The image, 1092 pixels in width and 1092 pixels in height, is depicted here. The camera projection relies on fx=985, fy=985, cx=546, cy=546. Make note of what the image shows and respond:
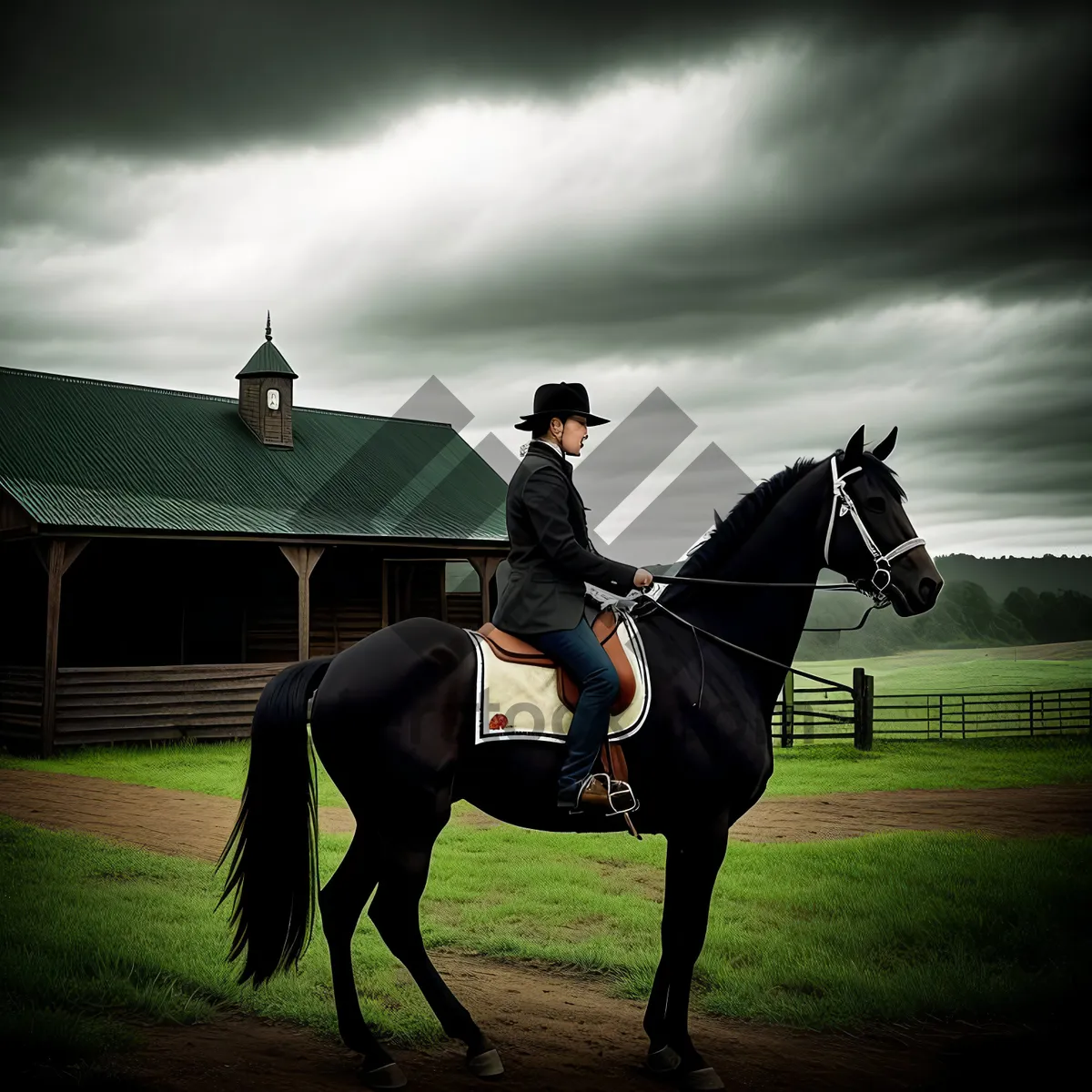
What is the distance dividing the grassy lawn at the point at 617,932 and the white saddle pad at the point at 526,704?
1.66 m

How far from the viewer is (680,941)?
4621 millimetres

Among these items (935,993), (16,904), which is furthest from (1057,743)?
(16,904)

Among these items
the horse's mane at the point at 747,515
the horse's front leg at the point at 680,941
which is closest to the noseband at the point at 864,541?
the horse's mane at the point at 747,515

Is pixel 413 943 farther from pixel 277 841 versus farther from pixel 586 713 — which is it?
pixel 586 713

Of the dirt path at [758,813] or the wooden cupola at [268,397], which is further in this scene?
the wooden cupola at [268,397]

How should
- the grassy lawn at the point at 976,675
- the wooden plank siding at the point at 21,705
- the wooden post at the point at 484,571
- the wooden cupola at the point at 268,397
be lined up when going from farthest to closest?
the grassy lawn at the point at 976,675
the wooden cupola at the point at 268,397
the wooden post at the point at 484,571
the wooden plank siding at the point at 21,705

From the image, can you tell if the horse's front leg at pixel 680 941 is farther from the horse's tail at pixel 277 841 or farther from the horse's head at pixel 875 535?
the horse's tail at pixel 277 841

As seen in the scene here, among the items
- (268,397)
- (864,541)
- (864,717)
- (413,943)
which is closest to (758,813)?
(864,717)

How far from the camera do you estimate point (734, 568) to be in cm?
503

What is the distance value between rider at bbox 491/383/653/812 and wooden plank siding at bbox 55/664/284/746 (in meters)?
13.6

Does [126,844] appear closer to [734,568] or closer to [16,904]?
[16,904]

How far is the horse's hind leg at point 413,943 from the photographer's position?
4.46 m

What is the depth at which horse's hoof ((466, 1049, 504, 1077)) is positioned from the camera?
14.5ft

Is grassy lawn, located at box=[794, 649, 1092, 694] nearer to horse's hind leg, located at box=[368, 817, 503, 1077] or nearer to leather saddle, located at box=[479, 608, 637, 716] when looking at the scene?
leather saddle, located at box=[479, 608, 637, 716]
